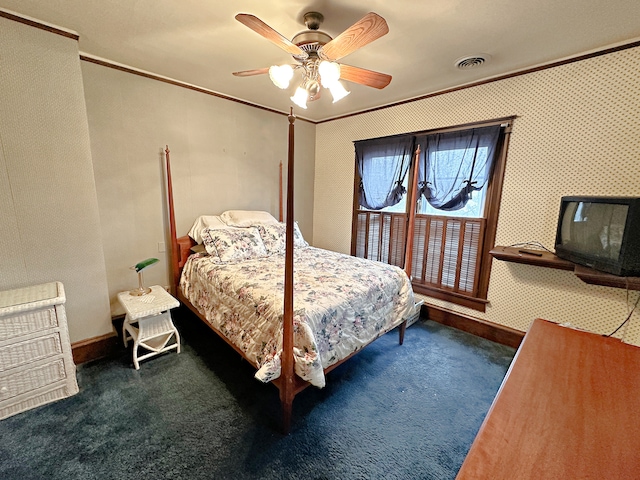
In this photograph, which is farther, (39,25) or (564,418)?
(39,25)

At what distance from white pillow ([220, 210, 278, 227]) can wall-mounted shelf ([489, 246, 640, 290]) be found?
7.94 feet

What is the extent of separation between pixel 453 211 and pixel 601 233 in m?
1.17

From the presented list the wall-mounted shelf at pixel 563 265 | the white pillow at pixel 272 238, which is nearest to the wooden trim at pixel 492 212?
the wall-mounted shelf at pixel 563 265

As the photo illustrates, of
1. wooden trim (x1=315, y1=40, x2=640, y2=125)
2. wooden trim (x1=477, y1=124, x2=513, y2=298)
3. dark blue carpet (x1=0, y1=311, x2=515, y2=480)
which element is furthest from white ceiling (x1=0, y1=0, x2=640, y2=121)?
dark blue carpet (x1=0, y1=311, x2=515, y2=480)

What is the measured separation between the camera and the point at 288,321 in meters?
1.45

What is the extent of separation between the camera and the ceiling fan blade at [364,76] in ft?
5.68

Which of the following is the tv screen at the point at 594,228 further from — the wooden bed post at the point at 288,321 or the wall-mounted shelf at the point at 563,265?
the wooden bed post at the point at 288,321

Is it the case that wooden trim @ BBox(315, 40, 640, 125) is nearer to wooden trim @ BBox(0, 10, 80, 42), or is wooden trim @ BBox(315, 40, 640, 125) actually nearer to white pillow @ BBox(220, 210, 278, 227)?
white pillow @ BBox(220, 210, 278, 227)

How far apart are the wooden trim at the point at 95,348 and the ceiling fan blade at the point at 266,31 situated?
2.51 m

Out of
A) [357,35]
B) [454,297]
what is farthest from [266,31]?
[454,297]

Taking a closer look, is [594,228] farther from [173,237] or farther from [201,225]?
[173,237]

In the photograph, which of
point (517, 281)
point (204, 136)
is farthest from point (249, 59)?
point (517, 281)

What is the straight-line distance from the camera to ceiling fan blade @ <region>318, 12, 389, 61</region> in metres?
1.26

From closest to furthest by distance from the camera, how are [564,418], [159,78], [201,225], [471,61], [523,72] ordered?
[564,418] < [471,61] < [523,72] < [159,78] < [201,225]
